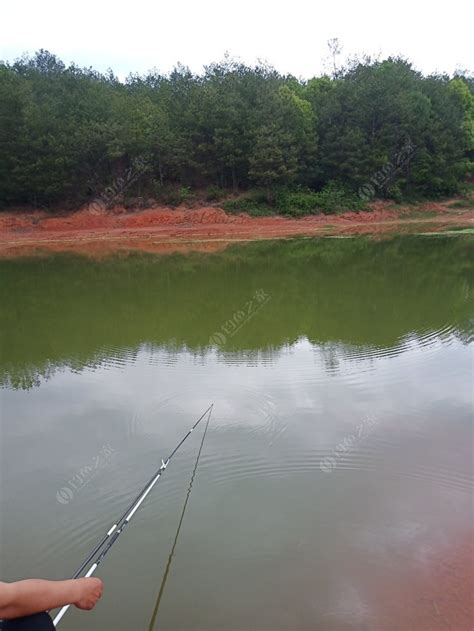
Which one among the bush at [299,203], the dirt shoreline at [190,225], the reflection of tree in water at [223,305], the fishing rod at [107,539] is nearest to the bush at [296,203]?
the bush at [299,203]

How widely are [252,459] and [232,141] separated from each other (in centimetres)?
2972

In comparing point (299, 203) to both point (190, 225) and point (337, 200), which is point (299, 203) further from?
point (190, 225)

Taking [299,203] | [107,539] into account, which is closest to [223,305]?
[107,539]

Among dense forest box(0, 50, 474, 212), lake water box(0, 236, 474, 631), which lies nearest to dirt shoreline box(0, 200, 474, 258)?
dense forest box(0, 50, 474, 212)

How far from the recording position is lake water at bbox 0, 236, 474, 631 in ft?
11.9

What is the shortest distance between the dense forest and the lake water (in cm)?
2293

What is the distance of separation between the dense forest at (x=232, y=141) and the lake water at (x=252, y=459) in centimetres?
2293

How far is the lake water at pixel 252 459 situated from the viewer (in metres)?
3.63

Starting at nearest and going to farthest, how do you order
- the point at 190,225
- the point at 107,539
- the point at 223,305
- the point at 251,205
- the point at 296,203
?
the point at 107,539 < the point at 223,305 < the point at 190,225 < the point at 296,203 < the point at 251,205

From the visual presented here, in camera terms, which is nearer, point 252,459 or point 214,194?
point 252,459

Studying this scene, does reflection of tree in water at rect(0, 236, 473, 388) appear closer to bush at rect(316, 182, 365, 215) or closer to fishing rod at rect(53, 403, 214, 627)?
fishing rod at rect(53, 403, 214, 627)

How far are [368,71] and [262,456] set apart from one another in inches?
1407

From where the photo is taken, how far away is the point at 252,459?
5.36 meters

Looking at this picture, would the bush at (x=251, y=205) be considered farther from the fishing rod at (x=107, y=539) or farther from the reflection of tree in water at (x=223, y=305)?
the fishing rod at (x=107, y=539)
